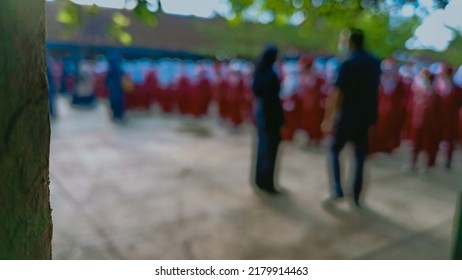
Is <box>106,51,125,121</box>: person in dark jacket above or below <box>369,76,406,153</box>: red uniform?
above

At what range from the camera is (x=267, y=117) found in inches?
148

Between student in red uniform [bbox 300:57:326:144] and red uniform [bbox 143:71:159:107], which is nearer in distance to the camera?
student in red uniform [bbox 300:57:326:144]

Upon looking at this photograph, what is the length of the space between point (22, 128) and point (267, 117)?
2.75 metres

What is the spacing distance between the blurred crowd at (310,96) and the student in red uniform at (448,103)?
0.01 meters

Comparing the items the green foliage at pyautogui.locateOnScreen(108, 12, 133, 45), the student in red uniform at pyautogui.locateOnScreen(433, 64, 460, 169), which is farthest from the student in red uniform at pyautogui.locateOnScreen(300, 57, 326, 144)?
the green foliage at pyautogui.locateOnScreen(108, 12, 133, 45)

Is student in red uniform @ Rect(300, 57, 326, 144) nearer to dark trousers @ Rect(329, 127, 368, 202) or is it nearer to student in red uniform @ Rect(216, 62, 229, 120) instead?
student in red uniform @ Rect(216, 62, 229, 120)

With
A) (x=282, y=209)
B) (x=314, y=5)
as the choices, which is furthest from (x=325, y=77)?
(x=314, y=5)

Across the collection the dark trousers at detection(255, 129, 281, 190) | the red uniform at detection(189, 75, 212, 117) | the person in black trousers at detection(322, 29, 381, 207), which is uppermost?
the red uniform at detection(189, 75, 212, 117)

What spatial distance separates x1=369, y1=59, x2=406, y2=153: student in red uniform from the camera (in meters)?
5.36

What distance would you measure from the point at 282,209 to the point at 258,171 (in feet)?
1.89

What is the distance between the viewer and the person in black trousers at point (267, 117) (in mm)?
3680

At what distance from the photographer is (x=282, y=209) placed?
3.52 meters

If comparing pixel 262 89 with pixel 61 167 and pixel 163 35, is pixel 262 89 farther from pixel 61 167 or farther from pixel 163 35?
pixel 163 35

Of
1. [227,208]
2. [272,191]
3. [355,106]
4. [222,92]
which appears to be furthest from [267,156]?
[222,92]
